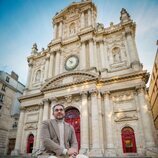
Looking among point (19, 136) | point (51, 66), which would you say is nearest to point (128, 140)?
point (19, 136)

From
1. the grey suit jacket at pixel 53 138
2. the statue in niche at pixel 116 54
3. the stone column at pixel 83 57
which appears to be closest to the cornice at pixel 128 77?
the statue in niche at pixel 116 54

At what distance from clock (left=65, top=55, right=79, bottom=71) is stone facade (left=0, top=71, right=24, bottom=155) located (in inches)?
489

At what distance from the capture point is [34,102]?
19.8 metres

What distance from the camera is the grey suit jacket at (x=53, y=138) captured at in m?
2.60

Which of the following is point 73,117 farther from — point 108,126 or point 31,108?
point 31,108

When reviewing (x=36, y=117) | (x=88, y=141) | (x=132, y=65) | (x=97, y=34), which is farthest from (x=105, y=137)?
(x=97, y=34)

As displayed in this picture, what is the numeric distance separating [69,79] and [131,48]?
789 cm

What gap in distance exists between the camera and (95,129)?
14.1 meters

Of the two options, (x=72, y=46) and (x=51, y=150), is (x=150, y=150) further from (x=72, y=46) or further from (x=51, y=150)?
(x=72, y=46)

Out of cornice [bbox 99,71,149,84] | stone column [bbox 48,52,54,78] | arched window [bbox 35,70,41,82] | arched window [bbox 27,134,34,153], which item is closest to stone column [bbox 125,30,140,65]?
cornice [bbox 99,71,149,84]

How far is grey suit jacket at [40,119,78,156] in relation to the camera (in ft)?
8.52

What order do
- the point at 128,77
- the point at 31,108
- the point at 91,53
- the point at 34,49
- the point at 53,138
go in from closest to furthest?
the point at 53,138
the point at 128,77
the point at 91,53
the point at 31,108
the point at 34,49

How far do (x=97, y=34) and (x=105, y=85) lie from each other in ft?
24.8

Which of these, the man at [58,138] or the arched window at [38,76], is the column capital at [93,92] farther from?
the man at [58,138]
